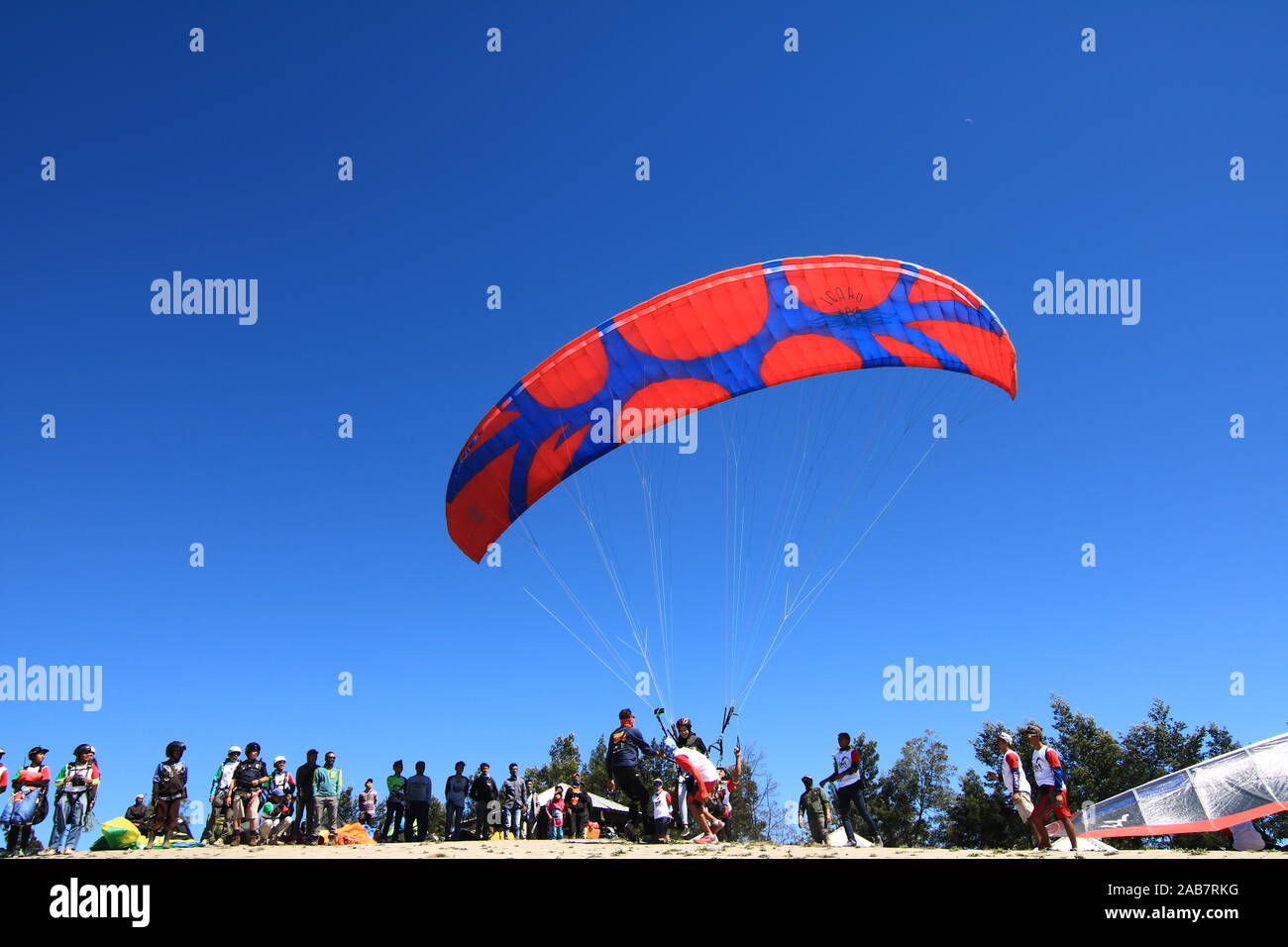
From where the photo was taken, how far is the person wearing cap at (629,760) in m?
10.4

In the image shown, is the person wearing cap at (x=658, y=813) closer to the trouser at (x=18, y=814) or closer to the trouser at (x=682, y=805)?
the trouser at (x=682, y=805)

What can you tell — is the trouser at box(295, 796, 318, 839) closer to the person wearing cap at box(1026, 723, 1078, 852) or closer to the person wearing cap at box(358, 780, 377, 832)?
the person wearing cap at box(358, 780, 377, 832)

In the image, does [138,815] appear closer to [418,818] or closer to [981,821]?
[418,818]

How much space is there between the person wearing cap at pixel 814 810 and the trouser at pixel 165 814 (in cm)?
821

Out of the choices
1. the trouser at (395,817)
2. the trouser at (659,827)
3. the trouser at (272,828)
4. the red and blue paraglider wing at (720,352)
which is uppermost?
the red and blue paraglider wing at (720,352)

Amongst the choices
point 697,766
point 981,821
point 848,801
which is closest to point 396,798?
point 697,766

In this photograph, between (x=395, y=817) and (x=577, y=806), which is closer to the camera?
(x=395, y=817)

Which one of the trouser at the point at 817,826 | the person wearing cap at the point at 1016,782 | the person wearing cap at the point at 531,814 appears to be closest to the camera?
the person wearing cap at the point at 1016,782

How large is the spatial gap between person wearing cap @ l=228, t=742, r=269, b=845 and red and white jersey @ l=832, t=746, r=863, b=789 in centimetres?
747

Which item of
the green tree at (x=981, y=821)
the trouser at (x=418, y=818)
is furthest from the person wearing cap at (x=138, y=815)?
the green tree at (x=981, y=821)

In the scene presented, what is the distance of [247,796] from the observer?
10.8m

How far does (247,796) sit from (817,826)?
7.70m
